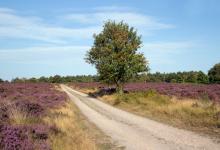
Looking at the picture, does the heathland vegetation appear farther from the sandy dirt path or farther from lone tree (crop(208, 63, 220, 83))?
lone tree (crop(208, 63, 220, 83))

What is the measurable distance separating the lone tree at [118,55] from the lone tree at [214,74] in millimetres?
51698

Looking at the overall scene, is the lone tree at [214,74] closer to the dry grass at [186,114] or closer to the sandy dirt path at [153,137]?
the dry grass at [186,114]

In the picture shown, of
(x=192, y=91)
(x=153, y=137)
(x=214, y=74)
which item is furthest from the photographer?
(x=214, y=74)

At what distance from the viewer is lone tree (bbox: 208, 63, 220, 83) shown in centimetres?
9438

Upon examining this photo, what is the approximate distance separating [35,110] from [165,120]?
27.2 ft

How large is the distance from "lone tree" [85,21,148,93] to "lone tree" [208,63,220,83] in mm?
51698

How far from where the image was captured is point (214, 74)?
323 feet

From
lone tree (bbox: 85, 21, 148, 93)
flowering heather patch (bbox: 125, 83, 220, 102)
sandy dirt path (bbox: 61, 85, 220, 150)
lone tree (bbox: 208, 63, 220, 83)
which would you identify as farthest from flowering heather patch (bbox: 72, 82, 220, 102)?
lone tree (bbox: 208, 63, 220, 83)

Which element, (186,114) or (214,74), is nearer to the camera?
(186,114)

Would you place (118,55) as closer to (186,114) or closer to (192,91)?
(192,91)

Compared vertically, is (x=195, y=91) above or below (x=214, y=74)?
below

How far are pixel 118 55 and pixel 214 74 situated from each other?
5876 cm

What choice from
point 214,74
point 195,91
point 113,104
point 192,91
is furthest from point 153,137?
point 214,74

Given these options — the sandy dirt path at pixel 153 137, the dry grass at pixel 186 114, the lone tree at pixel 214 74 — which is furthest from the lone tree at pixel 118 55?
the lone tree at pixel 214 74
